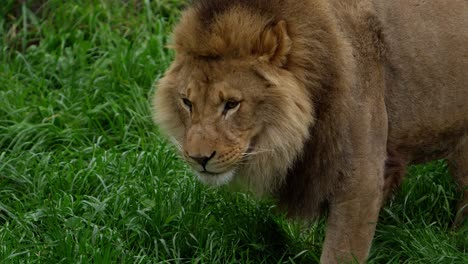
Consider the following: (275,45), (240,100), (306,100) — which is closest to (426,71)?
(306,100)

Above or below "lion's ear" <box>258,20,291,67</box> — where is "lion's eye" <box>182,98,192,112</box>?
below

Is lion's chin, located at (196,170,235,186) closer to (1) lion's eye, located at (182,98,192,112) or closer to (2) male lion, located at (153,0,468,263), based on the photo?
(2) male lion, located at (153,0,468,263)

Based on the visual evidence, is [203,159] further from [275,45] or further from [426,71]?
[426,71]

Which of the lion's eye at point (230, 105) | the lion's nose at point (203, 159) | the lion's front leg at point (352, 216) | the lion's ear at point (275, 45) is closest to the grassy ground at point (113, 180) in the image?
the lion's front leg at point (352, 216)

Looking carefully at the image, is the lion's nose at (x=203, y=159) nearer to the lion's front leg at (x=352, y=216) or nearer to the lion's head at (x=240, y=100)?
the lion's head at (x=240, y=100)

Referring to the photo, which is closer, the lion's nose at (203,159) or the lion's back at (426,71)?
the lion's nose at (203,159)

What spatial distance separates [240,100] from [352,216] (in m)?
0.76

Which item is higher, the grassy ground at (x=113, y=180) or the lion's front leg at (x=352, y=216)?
the lion's front leg at (x=352, y=216)

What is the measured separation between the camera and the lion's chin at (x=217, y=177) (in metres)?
4.27

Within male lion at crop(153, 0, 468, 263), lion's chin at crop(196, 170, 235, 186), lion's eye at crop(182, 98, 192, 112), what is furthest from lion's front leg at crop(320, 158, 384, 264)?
lion's eye at crop(182, 98, 192, 112)

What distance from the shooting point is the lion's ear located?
4262 mm

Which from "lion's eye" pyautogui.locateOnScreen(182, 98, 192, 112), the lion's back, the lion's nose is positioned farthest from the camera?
the lion's back

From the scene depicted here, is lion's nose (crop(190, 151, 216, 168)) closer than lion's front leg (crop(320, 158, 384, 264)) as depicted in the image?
Yes

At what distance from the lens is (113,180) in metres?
5.51
